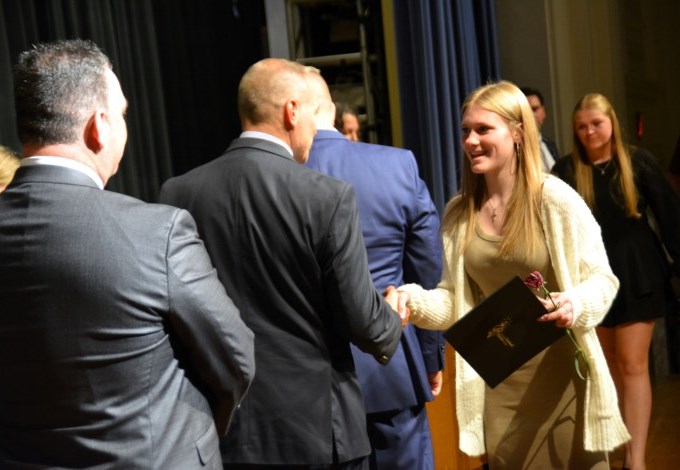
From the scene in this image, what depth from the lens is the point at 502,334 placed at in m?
2.26

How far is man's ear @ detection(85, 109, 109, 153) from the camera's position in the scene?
62.2 inches

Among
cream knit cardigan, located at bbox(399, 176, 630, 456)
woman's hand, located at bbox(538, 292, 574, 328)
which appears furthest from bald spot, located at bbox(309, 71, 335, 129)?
woman's hand, located at bbox(538, 292, 574, 328)

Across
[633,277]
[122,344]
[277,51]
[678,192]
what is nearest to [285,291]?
[122,344]

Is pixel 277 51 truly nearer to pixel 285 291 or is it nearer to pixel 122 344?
pixel 285 291

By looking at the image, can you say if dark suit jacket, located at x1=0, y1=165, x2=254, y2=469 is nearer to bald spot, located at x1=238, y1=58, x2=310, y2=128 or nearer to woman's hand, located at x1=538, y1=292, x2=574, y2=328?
bald spot, located at x1=238, y1=58, x2=310, y2=128

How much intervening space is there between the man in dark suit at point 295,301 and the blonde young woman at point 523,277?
0.42 m

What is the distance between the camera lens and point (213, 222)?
2.14 meters

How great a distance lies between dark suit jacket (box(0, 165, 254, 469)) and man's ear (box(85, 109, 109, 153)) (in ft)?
0.21

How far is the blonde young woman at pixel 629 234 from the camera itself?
391cm

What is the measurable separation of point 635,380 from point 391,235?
1586mm

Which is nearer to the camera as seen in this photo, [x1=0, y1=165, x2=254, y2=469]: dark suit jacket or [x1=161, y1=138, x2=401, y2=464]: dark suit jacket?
[x1=0, y1=165, x2=254, y2=469]: dark suit jacket

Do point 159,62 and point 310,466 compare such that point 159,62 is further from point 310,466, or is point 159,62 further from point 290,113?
point 310,466

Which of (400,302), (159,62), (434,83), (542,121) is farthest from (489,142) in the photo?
(542,121)

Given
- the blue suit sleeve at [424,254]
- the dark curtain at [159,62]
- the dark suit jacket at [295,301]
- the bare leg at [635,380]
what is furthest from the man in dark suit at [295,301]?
the bare leg at [635,380]
